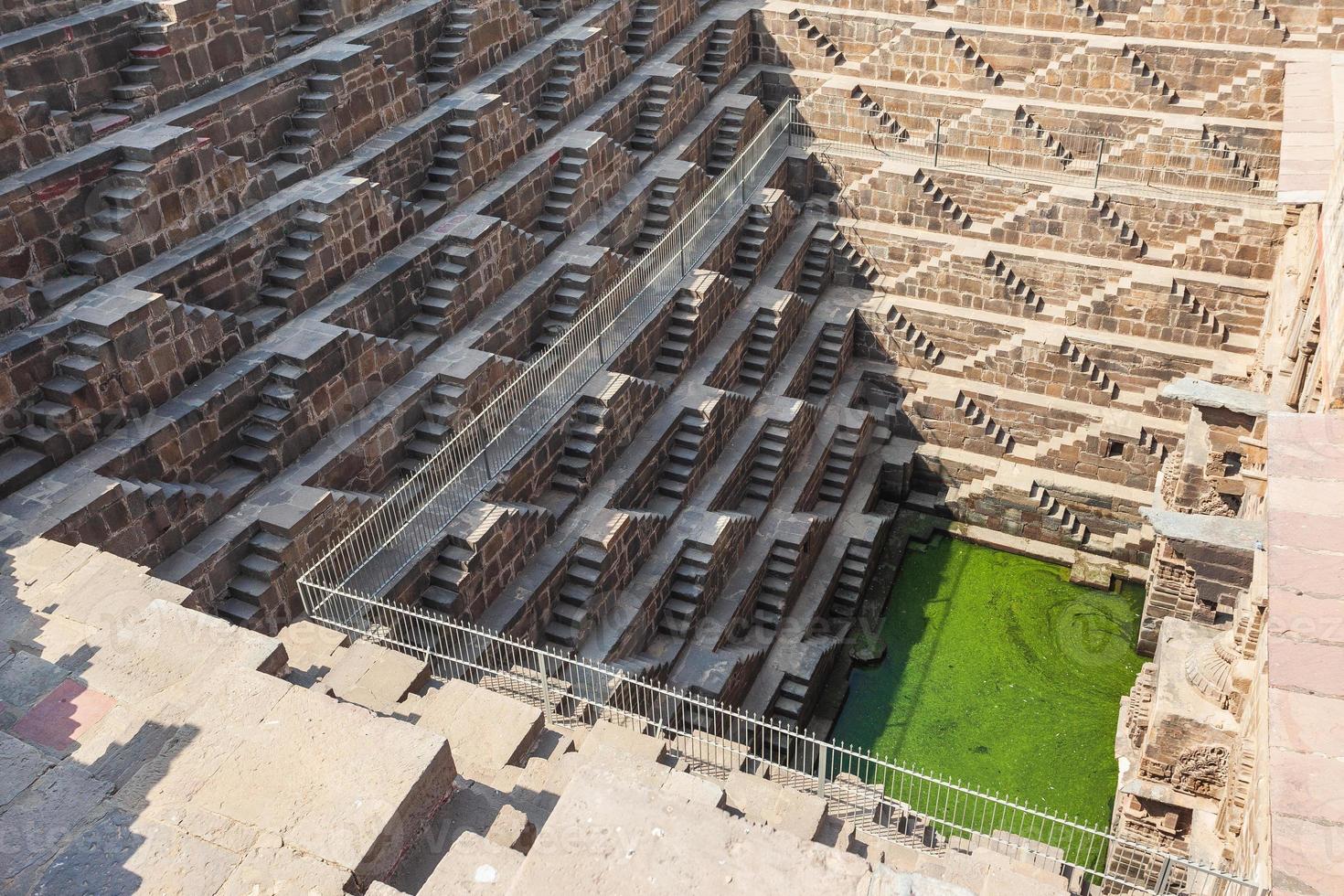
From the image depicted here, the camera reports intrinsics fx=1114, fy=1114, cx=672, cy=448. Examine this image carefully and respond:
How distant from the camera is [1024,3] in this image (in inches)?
848

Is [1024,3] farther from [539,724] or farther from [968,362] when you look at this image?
[539,724]

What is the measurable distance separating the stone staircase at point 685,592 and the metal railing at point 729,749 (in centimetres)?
141

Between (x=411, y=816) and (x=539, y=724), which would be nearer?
(x=411, y=816)

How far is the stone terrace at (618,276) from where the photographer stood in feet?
43.7

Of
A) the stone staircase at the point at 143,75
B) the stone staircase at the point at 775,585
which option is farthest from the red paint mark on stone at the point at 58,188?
the stone staircase at the point at 775,585

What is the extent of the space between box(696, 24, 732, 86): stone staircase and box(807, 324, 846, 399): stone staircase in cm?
609

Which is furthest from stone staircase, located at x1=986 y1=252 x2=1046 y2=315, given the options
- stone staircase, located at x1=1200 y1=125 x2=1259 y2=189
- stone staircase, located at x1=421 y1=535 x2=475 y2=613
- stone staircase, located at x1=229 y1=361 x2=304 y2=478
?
stone staircase, located at x1=229 y1=361 x2=304 y2=478

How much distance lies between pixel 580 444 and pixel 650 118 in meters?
8.15

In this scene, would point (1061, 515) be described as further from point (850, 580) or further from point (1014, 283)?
point (1014, 283)

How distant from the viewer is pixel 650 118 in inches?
845

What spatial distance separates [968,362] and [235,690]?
1593cm

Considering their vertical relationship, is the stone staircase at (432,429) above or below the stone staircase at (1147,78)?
below

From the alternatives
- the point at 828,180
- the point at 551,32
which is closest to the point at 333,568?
the point at 551,32

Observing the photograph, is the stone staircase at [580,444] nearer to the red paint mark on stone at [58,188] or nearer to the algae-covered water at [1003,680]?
the algae-covered water at [1003,680]
